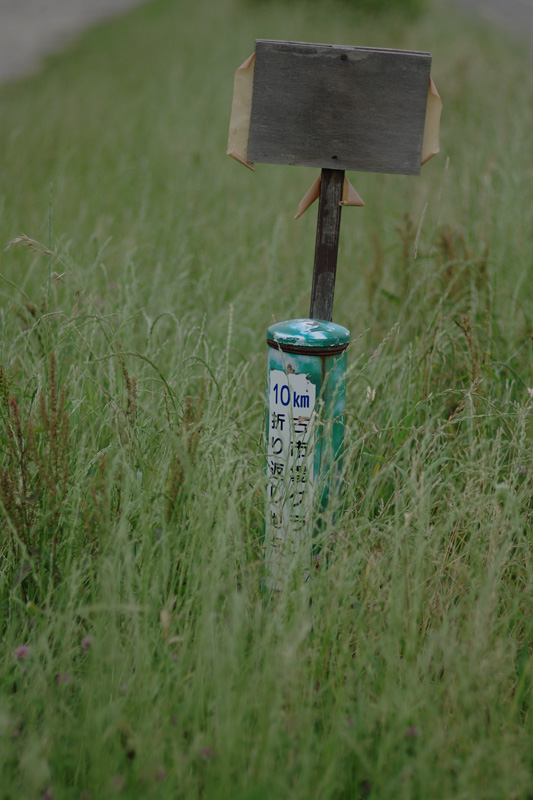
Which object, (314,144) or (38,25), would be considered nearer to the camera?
(314,144)

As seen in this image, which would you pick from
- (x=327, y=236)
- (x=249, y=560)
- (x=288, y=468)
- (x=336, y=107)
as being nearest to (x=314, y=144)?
(x=336, y=107)

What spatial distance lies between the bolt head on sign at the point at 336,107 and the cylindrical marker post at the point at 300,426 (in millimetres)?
461

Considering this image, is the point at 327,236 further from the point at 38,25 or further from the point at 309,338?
the point at 38,25

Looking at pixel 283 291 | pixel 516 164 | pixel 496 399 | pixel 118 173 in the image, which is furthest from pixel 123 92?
pixel 496 399

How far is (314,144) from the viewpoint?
6.57ft

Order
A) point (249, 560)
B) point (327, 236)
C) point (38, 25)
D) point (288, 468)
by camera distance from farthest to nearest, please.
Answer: point (38, 25) < point (327, 236) < point (249, 560) < point (288, 468)

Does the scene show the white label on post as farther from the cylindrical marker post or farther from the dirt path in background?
the dirt path in background

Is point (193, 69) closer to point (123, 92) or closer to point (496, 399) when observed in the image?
point (123, 92)

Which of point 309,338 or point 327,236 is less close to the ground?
point 327,236

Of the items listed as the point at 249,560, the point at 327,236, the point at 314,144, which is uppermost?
the point at 314,144

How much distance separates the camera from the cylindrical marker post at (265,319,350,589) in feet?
6.24

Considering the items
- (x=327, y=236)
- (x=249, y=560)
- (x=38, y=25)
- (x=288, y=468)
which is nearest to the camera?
(x=288, y=468)

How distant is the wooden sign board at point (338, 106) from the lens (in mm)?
1947

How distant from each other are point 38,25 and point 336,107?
1881 cm
